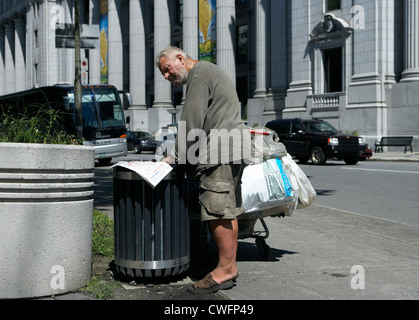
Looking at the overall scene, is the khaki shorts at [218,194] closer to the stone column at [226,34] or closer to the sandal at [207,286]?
the sandal at [207,286]

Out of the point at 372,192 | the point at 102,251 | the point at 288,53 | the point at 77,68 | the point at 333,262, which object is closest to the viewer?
the point at 333,262

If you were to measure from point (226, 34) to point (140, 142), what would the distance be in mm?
9377

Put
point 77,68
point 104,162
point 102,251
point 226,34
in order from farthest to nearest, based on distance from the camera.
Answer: point 226,34 < point 104,162 < point 77,68 < point 102,251

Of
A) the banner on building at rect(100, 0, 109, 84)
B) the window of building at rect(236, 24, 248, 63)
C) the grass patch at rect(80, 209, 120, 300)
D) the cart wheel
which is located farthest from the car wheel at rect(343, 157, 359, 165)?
the banner on building at rect(100, 0, 109, 84)

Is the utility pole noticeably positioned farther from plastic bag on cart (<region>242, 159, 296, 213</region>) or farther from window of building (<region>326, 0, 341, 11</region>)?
window of building (<region>326, 0, 341, 11</region>)

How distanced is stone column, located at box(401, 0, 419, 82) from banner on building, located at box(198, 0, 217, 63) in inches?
569


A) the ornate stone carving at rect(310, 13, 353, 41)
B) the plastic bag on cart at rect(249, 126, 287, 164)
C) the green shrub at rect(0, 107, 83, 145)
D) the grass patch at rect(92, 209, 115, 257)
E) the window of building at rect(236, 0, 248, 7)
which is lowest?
the grass patch at rect(92, 209, 115, 257)

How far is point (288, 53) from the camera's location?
3534cm

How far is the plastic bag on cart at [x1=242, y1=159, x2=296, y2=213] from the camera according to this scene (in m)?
5.35

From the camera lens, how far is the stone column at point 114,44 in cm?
5044

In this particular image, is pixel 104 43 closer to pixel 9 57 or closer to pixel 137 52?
pixel 137 52

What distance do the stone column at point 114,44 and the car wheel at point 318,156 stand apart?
3184cm

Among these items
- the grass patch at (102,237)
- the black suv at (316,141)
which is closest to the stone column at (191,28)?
the black suv at (316,141)

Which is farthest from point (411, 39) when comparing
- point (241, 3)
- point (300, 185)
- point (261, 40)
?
point (300, 185)
